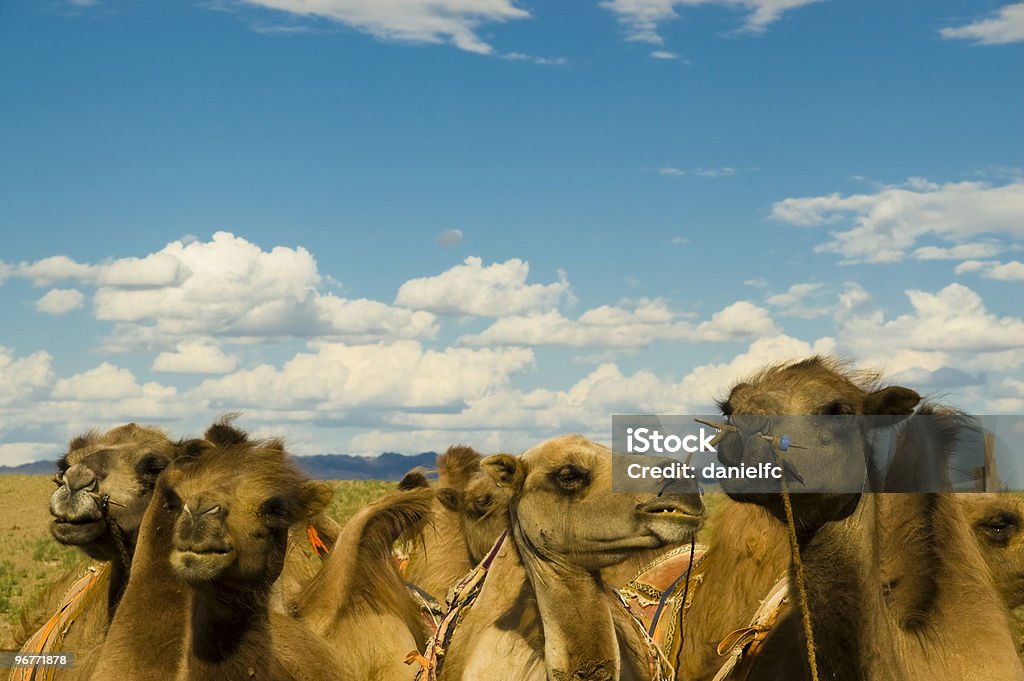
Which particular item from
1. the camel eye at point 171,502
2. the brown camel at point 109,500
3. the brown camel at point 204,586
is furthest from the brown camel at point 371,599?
the camel eye at point 171,502

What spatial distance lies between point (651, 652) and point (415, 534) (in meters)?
2.43

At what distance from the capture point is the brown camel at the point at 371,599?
6984 millimetres

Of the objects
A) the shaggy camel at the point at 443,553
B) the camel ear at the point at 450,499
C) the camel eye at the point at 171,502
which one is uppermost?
the camel eye at the point at 171,502

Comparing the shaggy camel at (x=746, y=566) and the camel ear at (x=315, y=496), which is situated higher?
the camel ear at (x=315, y=496)

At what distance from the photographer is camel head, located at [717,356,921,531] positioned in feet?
14.7

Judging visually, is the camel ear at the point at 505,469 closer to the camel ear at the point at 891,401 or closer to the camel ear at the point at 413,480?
the camel ear at the point at 891,401

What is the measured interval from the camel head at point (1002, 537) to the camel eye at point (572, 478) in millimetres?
2409

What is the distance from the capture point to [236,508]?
5.04 m

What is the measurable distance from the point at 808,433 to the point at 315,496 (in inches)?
87.4

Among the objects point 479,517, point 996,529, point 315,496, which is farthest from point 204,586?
point 479,517

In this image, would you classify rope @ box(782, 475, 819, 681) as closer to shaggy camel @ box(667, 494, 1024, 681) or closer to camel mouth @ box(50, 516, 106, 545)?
shaggy camel @ box(667, 494, 1024, 681)

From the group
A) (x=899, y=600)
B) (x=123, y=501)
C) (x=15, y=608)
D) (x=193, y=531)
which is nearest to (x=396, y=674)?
(x=123, y=501)

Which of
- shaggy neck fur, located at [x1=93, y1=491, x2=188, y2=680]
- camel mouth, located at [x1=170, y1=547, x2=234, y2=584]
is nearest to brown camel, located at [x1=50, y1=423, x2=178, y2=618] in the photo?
shaggy neck fur, located at [x1=93, y1=491, x2=188, y2=680]

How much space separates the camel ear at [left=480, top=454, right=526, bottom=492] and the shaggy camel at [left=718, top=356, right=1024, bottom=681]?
97 cm
